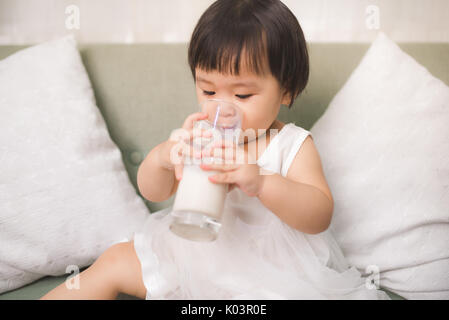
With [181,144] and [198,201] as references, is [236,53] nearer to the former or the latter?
[181,144]

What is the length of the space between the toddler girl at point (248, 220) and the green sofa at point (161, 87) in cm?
30

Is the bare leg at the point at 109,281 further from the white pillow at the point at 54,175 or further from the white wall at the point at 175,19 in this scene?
the white wall at the point at 175,19

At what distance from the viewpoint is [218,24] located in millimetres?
887

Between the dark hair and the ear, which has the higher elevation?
the dark hair

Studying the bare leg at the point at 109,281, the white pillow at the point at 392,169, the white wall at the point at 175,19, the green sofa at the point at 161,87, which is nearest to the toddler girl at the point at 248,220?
the bare leg at the point at 109,281

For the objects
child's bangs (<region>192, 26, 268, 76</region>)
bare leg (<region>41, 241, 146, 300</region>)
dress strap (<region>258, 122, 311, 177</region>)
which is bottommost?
bare leg (<region>41, 241, 146, 300</region>)

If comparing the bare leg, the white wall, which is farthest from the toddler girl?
the white wall

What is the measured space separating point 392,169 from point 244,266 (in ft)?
1.62

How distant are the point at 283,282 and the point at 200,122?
382 millimetres

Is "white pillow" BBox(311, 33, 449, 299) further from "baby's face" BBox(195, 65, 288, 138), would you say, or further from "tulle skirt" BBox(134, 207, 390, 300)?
"baby's face" BBox(195, 65, 288, 138)

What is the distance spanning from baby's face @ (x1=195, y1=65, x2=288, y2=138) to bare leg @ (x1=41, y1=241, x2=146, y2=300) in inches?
16.6

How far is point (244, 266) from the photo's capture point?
2.74ft

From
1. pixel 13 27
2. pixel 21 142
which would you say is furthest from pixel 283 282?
pixel 13 27

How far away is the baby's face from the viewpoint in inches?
33.8
